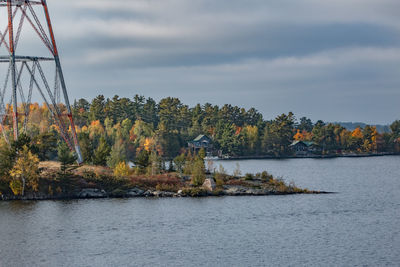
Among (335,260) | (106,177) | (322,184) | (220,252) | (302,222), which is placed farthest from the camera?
(322,184)

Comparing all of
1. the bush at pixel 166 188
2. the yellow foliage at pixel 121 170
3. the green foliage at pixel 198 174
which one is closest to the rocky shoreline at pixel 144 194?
the bush at pixel 166 188

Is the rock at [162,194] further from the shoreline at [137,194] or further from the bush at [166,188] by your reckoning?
the bush at [166,188]

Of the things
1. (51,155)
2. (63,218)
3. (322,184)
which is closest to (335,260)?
(63,218)

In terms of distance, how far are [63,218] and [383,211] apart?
124 feet

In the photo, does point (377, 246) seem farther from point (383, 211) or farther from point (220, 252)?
point (383, 211)

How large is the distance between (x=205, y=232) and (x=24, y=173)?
29024 mm

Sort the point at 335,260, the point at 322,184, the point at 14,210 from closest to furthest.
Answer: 1. the point at 335,260
2. the point at 14,210
3. the point at 322,184

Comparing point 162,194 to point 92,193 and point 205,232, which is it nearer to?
point 92,193

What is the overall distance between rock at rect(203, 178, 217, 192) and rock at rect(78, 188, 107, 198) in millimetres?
13900

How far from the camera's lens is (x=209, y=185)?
263 feet

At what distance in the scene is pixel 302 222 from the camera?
202 ft

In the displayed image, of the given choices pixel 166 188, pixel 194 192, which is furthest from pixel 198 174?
pixel 166 188

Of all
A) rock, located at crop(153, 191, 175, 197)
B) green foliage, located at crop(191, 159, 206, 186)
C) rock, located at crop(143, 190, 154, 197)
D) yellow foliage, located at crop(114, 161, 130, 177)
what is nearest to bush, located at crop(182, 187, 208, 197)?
rock, located at crop(153, 191, 175, 197)

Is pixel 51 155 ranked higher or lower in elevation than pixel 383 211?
higher
